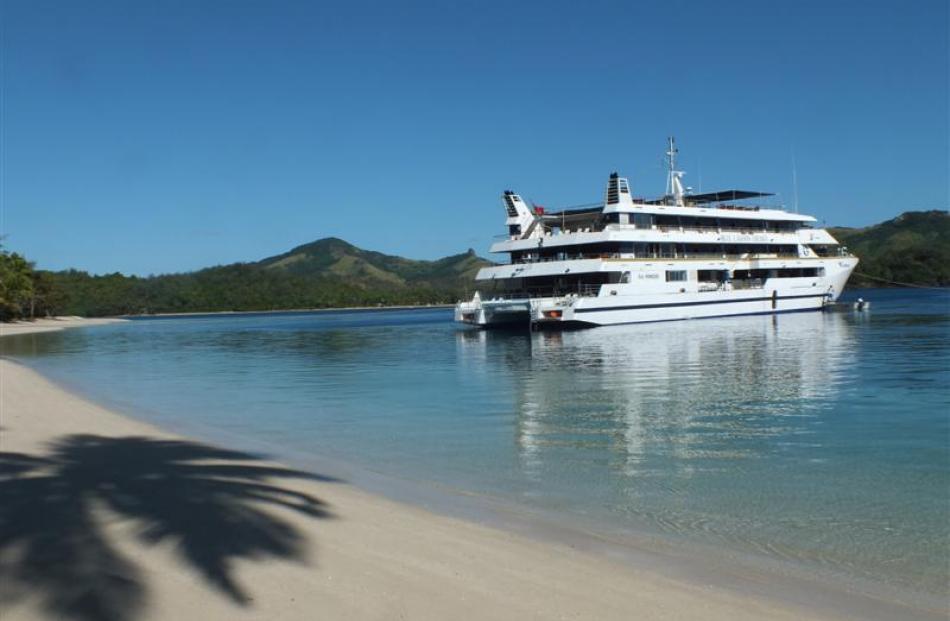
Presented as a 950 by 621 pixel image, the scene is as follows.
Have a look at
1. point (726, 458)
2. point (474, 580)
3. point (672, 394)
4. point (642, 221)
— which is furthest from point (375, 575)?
point (642, 221)

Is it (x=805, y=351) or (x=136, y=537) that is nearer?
(x=136, y=537)

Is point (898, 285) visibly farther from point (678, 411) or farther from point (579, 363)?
point (678, 411)

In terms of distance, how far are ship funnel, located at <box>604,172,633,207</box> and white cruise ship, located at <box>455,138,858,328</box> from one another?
0.21ft

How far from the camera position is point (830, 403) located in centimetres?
1641

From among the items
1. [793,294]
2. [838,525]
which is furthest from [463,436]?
[793,294]

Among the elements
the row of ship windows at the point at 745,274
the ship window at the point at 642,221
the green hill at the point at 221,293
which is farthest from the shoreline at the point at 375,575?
the green hill at the point at 221,293

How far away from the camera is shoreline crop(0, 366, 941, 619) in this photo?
5477 mm

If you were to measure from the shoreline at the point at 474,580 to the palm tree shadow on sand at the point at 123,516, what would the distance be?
0.17 metres

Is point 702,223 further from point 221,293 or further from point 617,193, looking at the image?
point 221,293

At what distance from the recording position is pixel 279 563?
6215 millimetres

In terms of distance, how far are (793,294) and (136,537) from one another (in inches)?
2262

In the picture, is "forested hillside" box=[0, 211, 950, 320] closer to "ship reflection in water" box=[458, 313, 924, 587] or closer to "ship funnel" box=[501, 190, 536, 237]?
"ship funnel" box=[501, 190, 536, 237]

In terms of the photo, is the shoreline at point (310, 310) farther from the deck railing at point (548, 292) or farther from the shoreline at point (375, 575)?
the shoreline at point (375, 575)

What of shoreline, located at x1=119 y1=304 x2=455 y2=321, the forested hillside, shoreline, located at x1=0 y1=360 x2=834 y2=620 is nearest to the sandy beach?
shoreline, located at x1=0 y1=360 x2=834 y2=620
